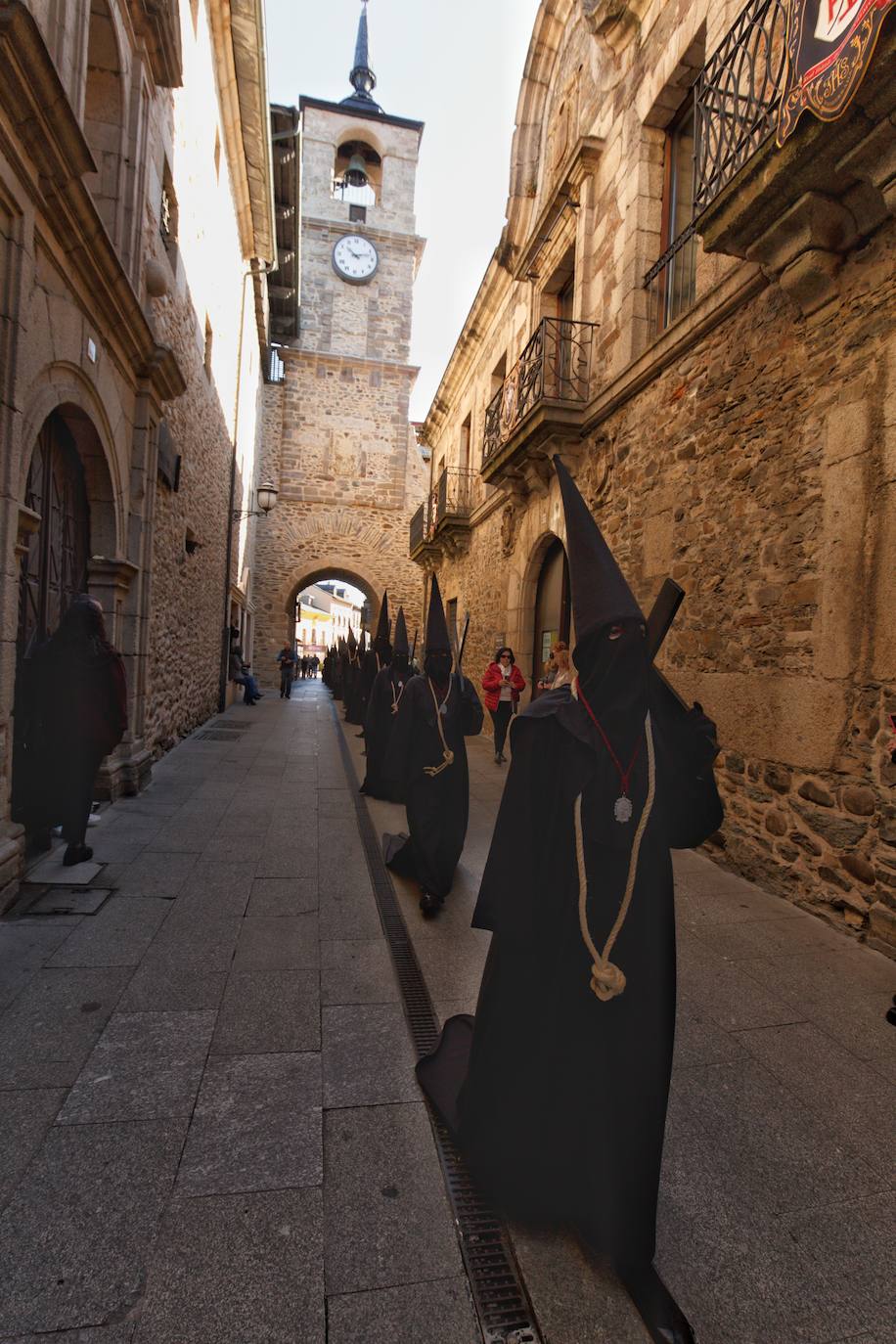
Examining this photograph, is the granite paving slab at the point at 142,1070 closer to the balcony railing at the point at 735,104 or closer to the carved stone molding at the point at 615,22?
the balcony railing at the point at 735,104

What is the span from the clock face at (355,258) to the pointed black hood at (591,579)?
2895 cm

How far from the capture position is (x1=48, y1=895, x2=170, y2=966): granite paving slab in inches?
131

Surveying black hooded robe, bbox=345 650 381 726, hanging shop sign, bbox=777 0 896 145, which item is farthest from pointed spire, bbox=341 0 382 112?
hanging shop sign, bbox=777 0 896 145

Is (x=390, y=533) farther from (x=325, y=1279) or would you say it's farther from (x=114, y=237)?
(x=325, y=1279)

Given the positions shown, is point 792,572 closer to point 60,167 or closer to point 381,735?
point 381,735

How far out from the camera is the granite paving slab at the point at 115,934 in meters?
3.34

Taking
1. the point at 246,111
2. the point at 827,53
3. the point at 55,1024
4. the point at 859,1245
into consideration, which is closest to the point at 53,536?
the point at 55,1024

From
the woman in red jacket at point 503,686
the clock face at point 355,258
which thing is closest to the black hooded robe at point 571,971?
the woman in red jacket at point 503,686

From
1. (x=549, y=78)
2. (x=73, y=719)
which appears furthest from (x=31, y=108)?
(x=549, y=78)

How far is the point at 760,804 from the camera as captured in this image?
5020 mm

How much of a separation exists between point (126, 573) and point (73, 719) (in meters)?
2.44

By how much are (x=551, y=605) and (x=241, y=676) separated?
35.3ft

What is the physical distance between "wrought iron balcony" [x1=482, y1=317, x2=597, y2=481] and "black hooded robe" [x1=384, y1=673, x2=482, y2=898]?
4.96 m

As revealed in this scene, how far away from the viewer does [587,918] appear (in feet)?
6.04
